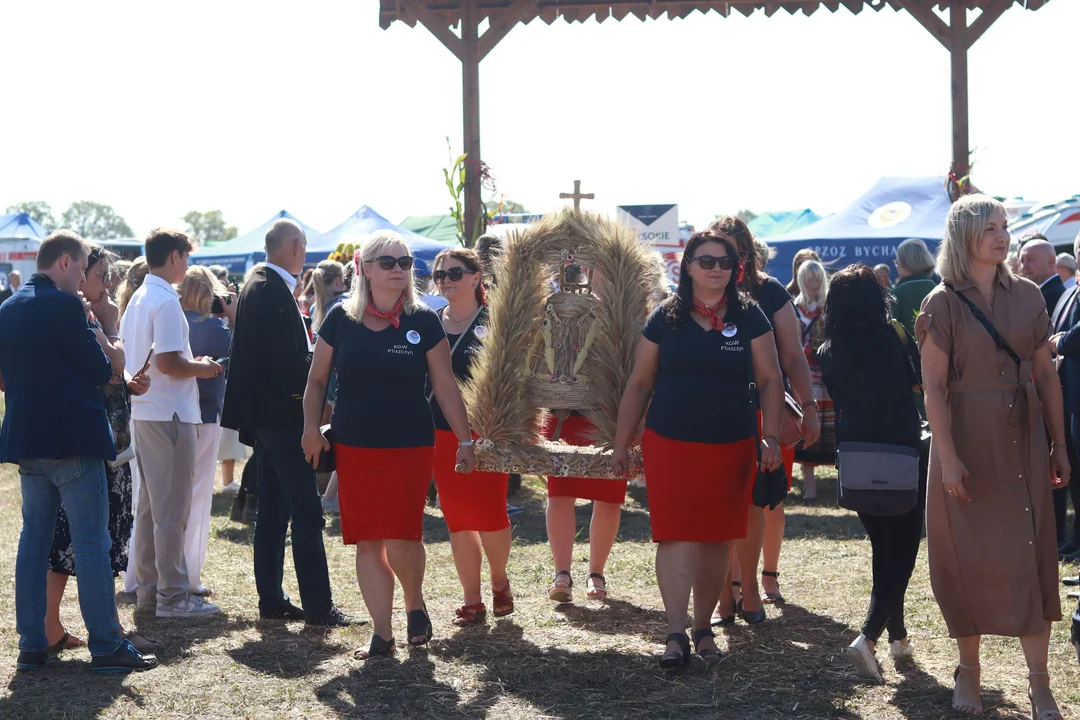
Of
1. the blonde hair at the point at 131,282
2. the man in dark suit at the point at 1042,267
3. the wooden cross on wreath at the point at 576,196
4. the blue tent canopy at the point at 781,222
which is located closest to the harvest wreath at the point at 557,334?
the wooden cross on wreath at the point at 576,196

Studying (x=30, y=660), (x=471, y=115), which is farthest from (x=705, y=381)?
(x=471, y=115)

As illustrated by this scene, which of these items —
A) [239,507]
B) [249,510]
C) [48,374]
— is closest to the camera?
[48,374]

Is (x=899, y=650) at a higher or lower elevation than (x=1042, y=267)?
lower

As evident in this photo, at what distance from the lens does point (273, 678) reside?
4.91 meters

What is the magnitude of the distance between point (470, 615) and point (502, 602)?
0.77 ft

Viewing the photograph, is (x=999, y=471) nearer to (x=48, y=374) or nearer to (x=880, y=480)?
(x=880, y=480)

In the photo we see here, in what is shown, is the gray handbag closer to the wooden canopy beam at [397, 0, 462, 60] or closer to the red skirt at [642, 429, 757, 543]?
the red skirt at [642, 429, 757, 543]

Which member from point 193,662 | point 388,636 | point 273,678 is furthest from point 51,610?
point 388,636

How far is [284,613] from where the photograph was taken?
19.6ft

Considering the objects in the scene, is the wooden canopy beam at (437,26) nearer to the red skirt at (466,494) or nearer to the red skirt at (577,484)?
the red skirt at (577,484)

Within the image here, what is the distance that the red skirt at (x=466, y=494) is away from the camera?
5711 mm

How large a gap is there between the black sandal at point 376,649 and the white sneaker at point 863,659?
1.96 meters

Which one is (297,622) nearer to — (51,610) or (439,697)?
(51,610)

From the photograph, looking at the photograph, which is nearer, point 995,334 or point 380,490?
point 995,334
